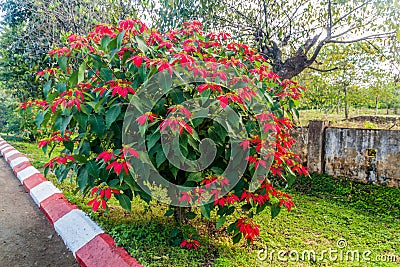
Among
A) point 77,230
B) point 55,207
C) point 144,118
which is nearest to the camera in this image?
point 144,118

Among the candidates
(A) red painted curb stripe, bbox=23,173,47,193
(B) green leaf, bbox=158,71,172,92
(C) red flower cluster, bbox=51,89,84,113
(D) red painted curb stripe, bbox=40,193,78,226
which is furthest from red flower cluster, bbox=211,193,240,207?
A: (A) red painted curb stripe, bbox=23,173,47,193

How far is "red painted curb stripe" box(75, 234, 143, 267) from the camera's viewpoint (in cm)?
190

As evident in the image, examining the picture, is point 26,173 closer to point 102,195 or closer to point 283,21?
point 102,195

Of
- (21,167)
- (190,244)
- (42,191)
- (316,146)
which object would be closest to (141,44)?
(190,244)

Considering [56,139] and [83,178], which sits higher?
[56,139]

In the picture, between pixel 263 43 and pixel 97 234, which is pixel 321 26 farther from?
pixel 97 234

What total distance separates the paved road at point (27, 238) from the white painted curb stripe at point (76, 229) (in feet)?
0.20

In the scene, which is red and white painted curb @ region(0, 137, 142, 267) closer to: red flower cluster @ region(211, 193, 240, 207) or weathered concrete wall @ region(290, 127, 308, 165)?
red flower cluster @ region(211, 193, 240, 207)

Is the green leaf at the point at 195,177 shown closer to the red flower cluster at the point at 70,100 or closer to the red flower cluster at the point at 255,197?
the red flower cluster at the point at 255,197

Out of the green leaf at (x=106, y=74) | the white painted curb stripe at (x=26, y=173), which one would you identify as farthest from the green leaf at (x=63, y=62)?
the white painted curb stripe at (x=26, y=173)

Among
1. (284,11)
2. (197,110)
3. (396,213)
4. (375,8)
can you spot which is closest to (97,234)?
(197,110)

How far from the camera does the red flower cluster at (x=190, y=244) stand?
2.07m

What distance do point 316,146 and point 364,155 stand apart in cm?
56

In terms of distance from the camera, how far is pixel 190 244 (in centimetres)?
207
